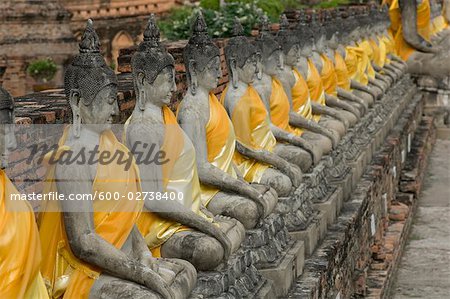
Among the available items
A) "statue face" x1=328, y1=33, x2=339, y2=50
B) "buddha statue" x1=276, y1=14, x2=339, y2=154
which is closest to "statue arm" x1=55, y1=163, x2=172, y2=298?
"buddha statue" x1=276, y1=14, x2=339, y2=154

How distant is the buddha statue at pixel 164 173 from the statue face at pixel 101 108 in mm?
567

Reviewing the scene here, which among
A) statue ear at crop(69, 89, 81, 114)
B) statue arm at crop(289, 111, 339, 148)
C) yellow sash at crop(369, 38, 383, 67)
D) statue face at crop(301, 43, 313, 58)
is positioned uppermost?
statue ear at crop(69, 89, 81, 114)

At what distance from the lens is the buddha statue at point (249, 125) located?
288 inches

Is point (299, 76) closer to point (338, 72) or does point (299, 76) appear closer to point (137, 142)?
point (338, 72)

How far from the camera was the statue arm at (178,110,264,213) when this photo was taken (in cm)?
630

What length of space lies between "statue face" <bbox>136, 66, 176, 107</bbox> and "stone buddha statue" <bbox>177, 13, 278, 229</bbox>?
63cm

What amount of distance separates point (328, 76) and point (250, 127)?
11.1ft

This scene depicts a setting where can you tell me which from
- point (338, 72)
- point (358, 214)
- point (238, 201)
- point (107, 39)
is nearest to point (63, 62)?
point (107, 39)

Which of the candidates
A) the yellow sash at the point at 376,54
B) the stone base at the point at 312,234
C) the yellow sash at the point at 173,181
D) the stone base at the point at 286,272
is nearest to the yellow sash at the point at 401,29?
the yellow sash at the point at 376,54

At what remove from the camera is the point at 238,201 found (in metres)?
6.38

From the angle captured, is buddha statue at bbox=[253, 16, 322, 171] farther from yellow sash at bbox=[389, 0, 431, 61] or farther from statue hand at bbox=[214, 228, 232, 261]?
yellow sash at bbox=[389, 0, 431, 61]

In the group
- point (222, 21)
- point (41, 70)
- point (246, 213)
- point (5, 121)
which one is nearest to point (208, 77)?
point (246, 213)

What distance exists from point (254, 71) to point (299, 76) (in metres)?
1.64

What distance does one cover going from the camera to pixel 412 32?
60.3 feet
